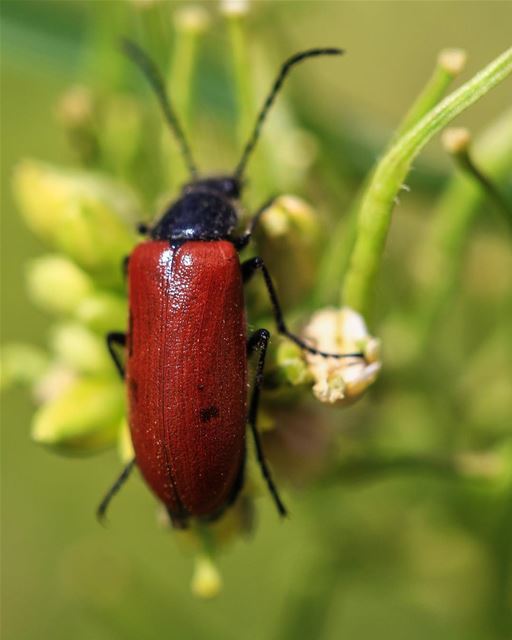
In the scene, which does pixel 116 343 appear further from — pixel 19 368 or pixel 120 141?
pixel 120 141

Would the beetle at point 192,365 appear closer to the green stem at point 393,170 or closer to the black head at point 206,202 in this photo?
the black head at point 206,202

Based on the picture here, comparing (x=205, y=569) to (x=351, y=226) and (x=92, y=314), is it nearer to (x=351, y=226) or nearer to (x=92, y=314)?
(x=92, y=314)

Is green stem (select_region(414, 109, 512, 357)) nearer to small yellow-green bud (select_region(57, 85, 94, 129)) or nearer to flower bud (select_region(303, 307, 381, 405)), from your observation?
flower bud (select_region(303, 307, 381, 405))

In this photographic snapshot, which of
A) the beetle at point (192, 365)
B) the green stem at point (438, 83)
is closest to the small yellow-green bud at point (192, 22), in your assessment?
the beetle at point (192, 365)

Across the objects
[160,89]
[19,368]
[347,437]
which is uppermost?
[160,89]

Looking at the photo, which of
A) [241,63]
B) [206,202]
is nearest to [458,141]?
[241,63]

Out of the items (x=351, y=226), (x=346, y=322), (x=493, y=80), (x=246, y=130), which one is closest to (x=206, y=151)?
(x=246, y=130)

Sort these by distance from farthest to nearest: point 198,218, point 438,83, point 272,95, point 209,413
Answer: point 272,95
point 198,218
point 209,413
point 438,83

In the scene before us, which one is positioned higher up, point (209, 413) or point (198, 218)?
point (198, 218)

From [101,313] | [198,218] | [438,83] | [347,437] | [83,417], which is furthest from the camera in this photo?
[347,437]
